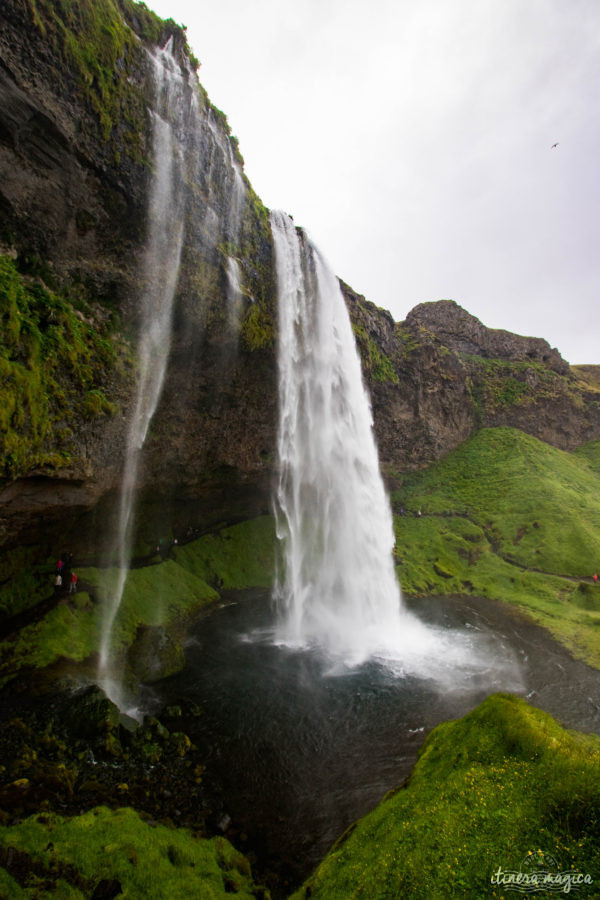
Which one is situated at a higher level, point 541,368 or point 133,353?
point 541,368

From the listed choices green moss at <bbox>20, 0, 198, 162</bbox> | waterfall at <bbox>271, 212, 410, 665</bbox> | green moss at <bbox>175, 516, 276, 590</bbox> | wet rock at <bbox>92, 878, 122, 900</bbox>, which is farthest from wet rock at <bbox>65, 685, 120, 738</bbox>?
green moss at <bbox>20, 0, 198, 162</bbox>

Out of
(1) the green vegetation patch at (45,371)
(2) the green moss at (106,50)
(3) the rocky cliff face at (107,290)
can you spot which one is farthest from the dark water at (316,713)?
(2) the green moss at (106,50)

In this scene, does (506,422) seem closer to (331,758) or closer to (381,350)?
(381,350)

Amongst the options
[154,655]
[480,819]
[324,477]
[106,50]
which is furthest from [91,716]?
[106,50]

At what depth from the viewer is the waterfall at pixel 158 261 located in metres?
20.4

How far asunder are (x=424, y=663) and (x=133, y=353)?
2118cm

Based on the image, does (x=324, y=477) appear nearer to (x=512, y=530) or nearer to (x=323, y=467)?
(x=323, y=467)

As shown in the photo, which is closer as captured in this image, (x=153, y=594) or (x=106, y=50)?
(x=106, y=50)

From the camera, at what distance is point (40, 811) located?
8.07 m

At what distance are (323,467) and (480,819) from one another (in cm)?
2707

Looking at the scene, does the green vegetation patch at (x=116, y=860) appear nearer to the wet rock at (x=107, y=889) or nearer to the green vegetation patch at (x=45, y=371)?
the wet rock at (x=107, y=889)

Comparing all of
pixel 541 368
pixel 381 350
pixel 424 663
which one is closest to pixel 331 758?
pixel 424 663

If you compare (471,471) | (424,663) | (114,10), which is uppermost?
(114,10)

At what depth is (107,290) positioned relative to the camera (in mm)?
19703
